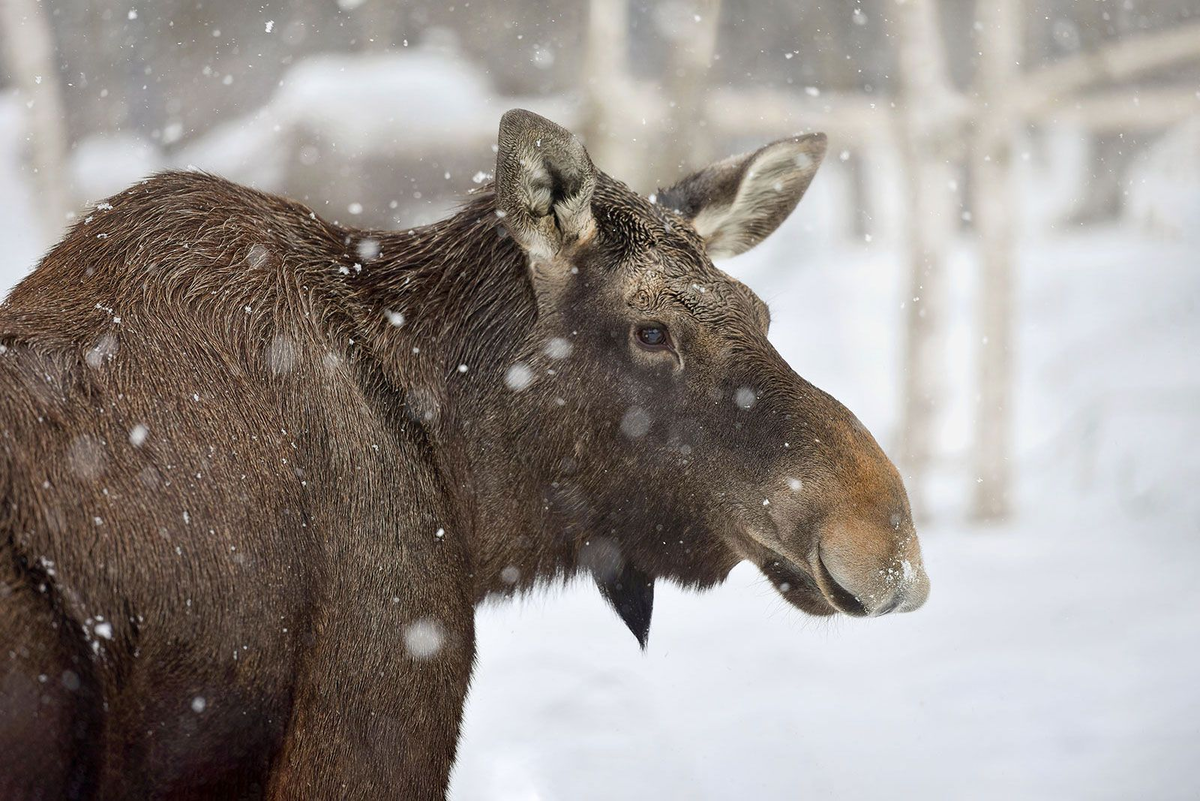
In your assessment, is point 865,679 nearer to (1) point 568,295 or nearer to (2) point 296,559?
(1) point 568,295

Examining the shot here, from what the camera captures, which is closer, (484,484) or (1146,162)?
(484,484)

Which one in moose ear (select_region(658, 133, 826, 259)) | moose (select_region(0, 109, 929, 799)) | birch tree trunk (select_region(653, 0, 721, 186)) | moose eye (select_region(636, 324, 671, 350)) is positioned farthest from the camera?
birch tree trunk (select_region(653, 0, 721, 186))

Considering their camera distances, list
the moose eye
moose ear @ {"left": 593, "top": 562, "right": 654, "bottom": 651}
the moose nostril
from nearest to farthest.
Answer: the moose nostril, the moose eye, moose ear @ {"left": 593, "top": 562, "right": 654, "bottom": 651}

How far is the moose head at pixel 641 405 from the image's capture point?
2807 millimetres

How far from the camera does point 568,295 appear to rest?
300 cm

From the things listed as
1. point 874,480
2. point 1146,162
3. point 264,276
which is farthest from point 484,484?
point 1146,162

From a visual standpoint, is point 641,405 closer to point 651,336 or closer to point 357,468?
point 651,336

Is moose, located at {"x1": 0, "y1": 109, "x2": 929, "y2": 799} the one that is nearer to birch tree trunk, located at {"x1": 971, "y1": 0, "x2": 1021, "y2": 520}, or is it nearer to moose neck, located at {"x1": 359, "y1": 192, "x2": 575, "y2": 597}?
moose neck, located at {"x1": 359, "y1": 192, "x2": 575, "y2": 597}

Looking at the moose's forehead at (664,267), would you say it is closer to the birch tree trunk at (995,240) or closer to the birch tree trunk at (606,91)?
the birch tree trunk at (606,91)

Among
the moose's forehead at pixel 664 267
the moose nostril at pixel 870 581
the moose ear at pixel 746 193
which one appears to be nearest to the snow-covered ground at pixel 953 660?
the moose nostril at pixel 870 581

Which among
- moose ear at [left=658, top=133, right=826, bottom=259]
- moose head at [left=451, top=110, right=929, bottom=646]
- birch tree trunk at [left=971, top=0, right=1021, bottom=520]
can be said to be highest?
birch tree trunk at [left=971, top=0, right=1021, bottom=520]

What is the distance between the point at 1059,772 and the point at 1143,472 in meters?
4.89

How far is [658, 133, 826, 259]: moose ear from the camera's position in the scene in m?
3.52

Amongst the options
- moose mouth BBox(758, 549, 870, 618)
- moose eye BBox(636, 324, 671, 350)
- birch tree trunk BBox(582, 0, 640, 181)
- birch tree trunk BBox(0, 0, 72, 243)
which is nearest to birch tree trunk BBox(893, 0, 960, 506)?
birch tree trunk BBox(582, 0, 640, 181)
